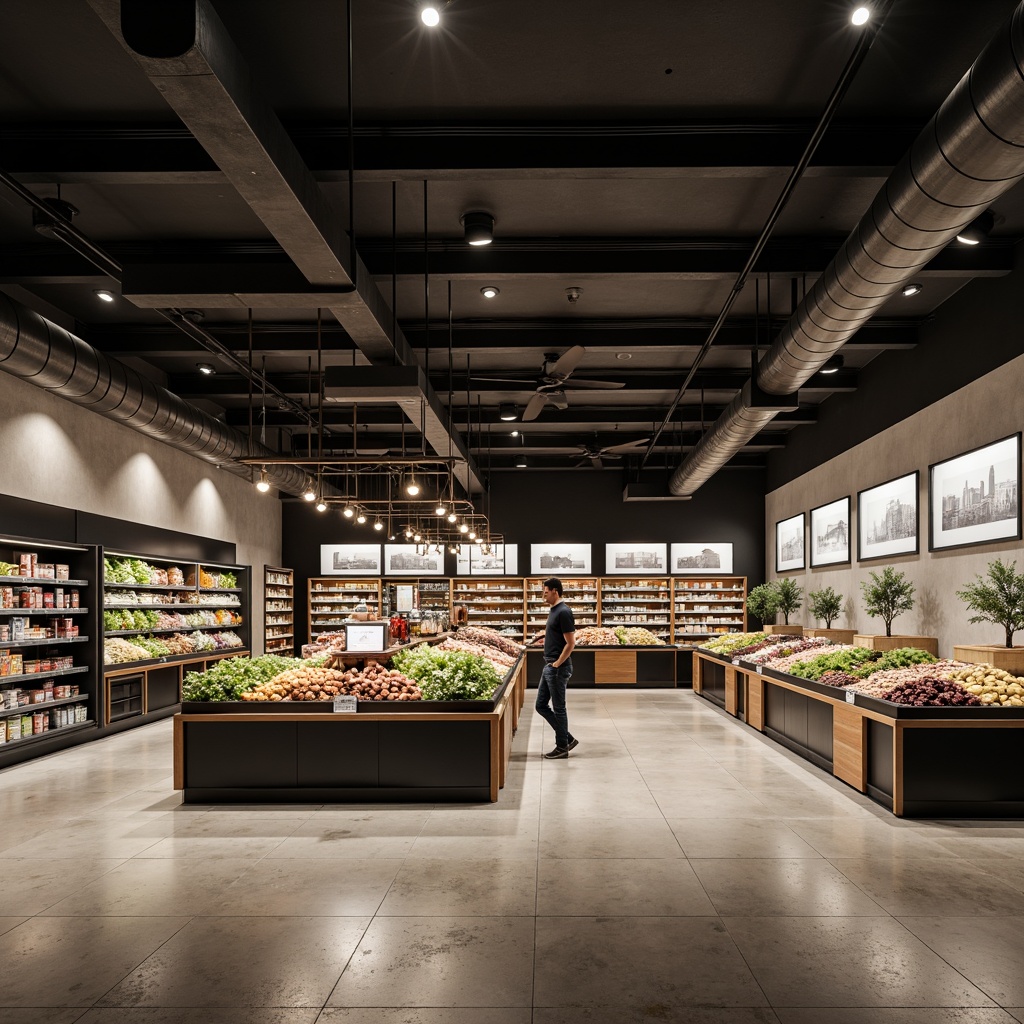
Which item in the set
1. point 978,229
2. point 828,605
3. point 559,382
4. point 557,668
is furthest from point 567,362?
point 828,605

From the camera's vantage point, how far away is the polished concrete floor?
341 cm

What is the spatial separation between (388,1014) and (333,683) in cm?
403

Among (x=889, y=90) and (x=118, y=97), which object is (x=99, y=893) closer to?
(x=118, y=97)

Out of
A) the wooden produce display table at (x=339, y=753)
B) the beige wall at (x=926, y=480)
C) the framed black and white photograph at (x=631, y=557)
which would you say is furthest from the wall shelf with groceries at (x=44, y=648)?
the framed black and white photograph at (x=631, y=557)

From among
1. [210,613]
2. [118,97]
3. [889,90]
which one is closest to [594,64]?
[889,90]

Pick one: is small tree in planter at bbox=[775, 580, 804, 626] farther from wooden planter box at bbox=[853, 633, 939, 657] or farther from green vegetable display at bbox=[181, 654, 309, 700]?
green vegetable display at bbox=[181, 654, 309, 700]

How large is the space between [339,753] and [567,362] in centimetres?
420

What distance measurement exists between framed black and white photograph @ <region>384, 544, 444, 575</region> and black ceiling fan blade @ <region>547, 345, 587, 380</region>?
1080cm

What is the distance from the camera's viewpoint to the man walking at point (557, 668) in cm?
877

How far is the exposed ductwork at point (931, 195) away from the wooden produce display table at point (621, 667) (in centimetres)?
911

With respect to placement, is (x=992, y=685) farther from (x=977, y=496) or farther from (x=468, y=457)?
(x=468, y=457)

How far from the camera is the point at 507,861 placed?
17.1 ft

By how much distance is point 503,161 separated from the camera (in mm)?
5633

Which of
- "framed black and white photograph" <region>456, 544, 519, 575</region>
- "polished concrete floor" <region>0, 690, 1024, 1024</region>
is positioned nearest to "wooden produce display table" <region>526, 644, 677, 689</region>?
"framed black and white photograph" <region>456, 544, 519, 575</region>
